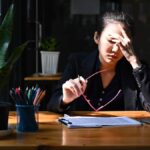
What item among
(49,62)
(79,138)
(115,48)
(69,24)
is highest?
(69,24)

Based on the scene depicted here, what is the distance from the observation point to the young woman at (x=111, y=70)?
225cm

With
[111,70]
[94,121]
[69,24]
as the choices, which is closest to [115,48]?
[111,70]

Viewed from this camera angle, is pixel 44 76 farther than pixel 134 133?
Yes

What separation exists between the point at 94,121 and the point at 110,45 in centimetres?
65

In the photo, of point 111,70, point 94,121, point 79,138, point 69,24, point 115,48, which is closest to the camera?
point 79,138

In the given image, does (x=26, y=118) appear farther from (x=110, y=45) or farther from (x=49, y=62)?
(x=49, y=62)

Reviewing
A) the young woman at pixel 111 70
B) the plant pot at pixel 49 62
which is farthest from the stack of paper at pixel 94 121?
the plant pot at pixel 49 62

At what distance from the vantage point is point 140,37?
441 cm

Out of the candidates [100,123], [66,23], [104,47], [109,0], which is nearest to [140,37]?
[109,0]

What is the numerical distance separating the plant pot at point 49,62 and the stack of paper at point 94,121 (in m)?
1.94

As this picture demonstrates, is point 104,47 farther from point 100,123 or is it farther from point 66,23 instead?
point 66,23

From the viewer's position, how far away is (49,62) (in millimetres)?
3760

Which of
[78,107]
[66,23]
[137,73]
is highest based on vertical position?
[66,23]

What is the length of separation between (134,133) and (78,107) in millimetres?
823
